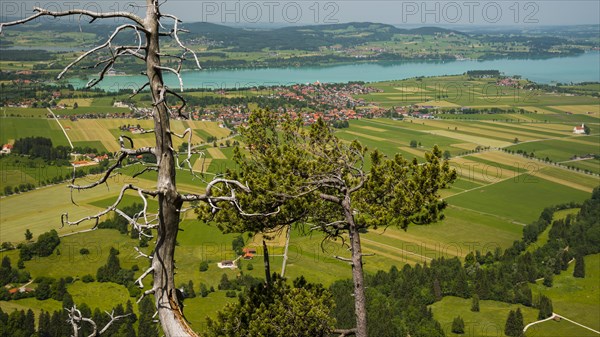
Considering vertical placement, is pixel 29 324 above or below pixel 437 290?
above

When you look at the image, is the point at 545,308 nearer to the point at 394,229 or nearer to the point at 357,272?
the point at 394,229

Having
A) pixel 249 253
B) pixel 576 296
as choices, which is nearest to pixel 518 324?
pixel 576 296

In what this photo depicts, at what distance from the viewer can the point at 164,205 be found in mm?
5242

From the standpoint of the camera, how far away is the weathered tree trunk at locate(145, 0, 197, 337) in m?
4.99

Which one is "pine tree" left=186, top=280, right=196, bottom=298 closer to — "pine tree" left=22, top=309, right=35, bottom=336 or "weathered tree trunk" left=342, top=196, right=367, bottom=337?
"pine tree" left=22, top=309, right=35, bottom=336

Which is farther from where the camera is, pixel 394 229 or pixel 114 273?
pixel 394 229

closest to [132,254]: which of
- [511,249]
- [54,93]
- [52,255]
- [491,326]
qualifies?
[52,255]

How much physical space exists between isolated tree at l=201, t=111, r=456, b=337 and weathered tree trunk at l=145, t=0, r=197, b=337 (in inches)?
200

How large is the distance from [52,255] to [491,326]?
35.1 m

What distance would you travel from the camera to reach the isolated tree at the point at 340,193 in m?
10.6

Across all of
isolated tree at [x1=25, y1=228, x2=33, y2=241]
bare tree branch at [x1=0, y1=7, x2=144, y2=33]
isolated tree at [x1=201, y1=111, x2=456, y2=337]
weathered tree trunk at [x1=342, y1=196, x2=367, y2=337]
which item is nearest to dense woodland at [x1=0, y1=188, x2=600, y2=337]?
isolated tree at [x1=25, y1=228, x2=33, y2=241]

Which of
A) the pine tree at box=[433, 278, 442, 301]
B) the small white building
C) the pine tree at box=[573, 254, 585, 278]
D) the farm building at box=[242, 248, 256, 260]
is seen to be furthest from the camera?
the small white building

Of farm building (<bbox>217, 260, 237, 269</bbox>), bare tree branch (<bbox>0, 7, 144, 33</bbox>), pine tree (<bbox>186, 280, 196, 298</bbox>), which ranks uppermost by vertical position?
bare tree branch (<bbox>0, 7, 144, 33</bbox>)

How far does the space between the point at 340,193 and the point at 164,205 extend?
657 cm
